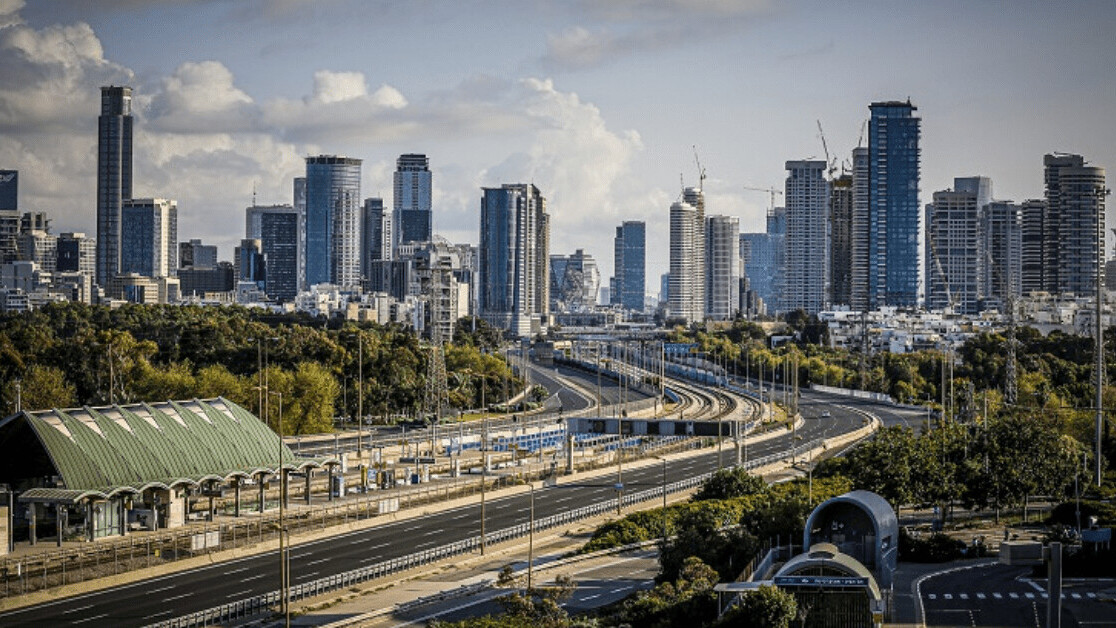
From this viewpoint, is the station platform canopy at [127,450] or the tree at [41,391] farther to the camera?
the tree at [41,391]

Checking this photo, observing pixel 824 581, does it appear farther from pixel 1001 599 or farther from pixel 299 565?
pixel 299 565

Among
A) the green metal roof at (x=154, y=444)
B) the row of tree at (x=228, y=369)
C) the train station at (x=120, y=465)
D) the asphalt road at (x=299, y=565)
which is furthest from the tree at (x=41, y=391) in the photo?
the asphalt road at (x=299, y=565)

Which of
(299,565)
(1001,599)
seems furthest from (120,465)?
(1001,599)

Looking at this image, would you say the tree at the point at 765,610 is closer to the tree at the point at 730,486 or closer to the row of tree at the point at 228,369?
the tree at the point at 730,486

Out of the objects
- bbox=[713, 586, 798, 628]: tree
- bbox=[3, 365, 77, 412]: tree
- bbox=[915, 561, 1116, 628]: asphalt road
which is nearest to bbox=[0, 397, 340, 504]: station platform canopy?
bbox=[3, 365, 77, 412]: tree

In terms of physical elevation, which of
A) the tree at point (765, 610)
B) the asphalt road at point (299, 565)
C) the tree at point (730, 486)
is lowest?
the asphalt road at point (299, 565)

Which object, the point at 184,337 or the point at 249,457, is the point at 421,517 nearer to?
the point at 249,457
